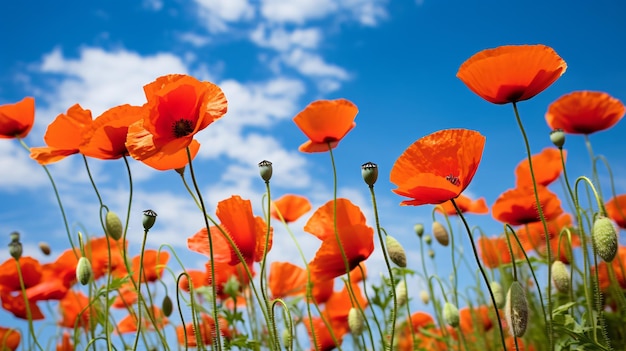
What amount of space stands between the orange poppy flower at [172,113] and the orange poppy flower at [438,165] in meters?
0.56

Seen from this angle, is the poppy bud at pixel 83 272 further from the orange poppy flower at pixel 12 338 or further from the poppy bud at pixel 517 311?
the orange poppy flower at pixel 12 338

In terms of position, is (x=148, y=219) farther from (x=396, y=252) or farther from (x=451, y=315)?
(x=451, y=315)

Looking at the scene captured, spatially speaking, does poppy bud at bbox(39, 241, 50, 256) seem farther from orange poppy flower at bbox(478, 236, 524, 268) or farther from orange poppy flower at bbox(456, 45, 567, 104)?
orange poppy flower at bbox(456, 45, 567, 104)

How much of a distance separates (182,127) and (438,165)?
2.60 ft

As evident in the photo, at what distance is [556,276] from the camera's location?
7.26 feet

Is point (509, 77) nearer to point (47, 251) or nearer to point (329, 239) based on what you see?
point (329, 239)

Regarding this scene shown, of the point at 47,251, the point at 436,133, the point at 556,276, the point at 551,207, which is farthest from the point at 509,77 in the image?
the point at 47,251

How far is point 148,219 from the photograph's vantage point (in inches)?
71.2

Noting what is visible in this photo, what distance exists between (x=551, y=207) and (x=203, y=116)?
90.6 inches

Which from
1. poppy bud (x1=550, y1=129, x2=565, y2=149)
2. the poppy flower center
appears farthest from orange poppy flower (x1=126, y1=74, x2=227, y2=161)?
poppy bud (x1=550, y1=129, x2=565, y2=149)

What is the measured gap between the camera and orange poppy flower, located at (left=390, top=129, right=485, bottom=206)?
65.7 inches

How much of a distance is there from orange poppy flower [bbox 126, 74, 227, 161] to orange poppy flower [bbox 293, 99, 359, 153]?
2.59 ft

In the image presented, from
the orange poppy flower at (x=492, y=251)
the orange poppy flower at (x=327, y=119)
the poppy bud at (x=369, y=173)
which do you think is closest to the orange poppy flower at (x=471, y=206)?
the orange poppy flower at (x=492, y=251)

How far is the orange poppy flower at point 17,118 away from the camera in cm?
304
